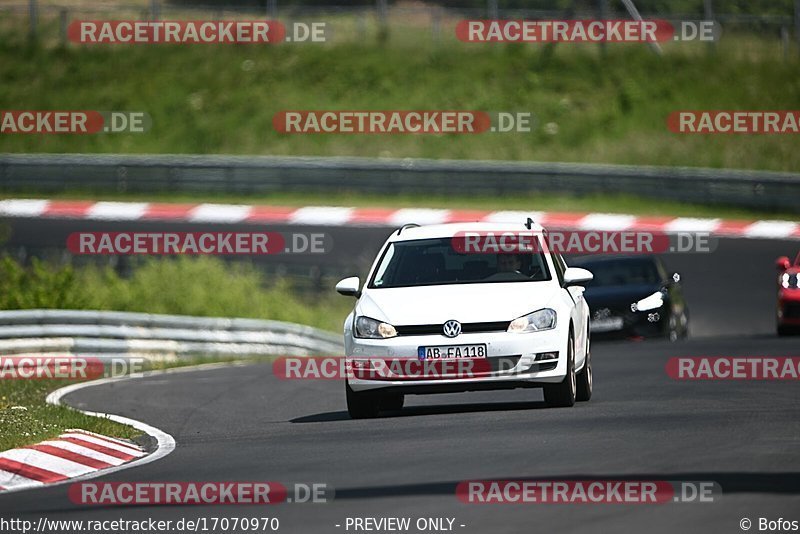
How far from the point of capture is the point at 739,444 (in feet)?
34.1

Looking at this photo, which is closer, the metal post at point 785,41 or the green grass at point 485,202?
the green grass at point 485,202

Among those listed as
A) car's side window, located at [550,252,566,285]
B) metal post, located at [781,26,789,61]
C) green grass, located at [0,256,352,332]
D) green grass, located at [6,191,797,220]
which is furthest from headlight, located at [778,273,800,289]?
→ metal post, located at [781,26,789,61]

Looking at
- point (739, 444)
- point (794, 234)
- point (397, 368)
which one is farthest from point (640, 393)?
point (794, 234)

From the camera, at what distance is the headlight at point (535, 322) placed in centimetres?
1291

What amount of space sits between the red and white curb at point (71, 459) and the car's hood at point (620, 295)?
1034cm

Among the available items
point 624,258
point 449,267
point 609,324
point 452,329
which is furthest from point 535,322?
point 624,258

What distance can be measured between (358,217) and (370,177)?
403 cm

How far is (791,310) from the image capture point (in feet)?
71.7

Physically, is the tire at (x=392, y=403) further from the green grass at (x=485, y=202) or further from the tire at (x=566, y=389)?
the green grass at (x=485, y=202)

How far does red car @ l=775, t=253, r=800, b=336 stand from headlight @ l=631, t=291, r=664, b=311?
161 centimetres

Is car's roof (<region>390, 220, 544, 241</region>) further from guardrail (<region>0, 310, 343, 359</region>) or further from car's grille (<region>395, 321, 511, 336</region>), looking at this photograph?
guardrail (<region>0, 310, 343, 359</region>)

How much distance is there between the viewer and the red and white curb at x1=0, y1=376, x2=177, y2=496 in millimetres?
10961

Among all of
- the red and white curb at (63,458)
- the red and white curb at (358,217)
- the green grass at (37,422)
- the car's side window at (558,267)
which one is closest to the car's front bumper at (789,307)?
the car's side window at (558,267)

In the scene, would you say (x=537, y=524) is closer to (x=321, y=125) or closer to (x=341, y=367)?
(x=341, y=367)
